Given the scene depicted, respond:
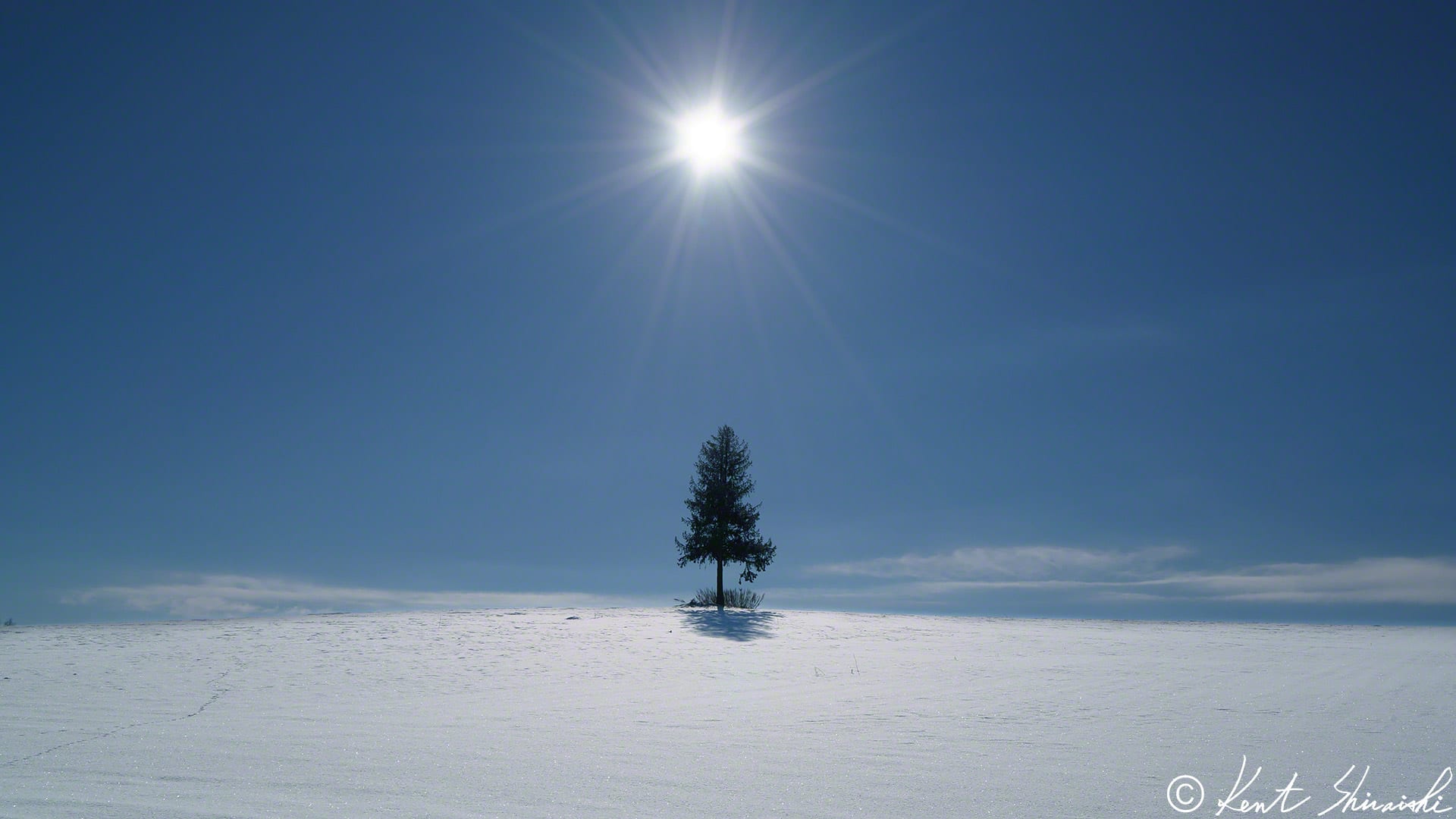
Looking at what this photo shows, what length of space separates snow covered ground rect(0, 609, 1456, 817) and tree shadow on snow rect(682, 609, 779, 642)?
297 cm

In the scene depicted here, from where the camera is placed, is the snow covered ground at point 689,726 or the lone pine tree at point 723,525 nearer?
the snow covered ground at point 689,726

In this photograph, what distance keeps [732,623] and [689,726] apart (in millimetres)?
18838

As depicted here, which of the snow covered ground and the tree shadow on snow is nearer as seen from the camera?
the snow covered ground

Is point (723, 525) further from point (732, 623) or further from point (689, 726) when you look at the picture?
point (689, 726)

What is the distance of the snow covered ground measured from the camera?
7.04 m

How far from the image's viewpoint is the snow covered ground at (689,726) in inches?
277

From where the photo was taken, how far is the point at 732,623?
28.9 m

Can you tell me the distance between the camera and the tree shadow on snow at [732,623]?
84.1ft

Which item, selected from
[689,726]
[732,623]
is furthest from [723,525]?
[689,726]

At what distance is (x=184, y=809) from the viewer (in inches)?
253

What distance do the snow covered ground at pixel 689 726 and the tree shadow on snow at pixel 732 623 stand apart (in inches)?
117

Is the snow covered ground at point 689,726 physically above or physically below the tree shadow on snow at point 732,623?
below

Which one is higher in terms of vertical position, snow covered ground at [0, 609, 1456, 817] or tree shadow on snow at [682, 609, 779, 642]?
tree shadow on snow at [682, 609, 779, 642]

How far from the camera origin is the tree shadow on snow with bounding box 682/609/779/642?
25625 mm
